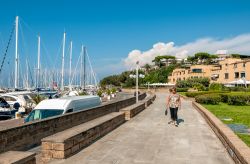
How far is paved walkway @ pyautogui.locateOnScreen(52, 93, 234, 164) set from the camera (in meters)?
8.04

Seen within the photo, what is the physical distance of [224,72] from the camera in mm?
85125

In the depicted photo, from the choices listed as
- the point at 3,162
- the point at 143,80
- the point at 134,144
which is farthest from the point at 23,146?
the point at 143,80

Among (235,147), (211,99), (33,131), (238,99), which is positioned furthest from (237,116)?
(33,131)

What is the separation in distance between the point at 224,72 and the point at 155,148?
80650 mm

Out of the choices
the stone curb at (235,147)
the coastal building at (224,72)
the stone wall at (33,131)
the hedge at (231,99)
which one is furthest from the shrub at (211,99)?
the coastal building at (224,72)

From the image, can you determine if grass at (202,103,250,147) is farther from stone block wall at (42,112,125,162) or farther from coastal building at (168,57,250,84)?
coastal building at (168,57,250,84)

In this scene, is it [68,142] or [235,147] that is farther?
[68,142]

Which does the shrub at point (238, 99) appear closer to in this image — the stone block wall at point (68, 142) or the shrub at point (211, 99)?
the shrub at point (211, 99)

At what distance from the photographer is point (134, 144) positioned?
995cm

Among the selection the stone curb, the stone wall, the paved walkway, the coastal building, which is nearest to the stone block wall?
the paved walkway

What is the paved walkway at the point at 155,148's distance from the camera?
26.4ft

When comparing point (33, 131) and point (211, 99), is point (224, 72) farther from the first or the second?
point (33, 131)

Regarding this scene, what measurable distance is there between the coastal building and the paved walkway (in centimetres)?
6175

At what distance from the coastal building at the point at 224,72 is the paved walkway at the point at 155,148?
203 ft
